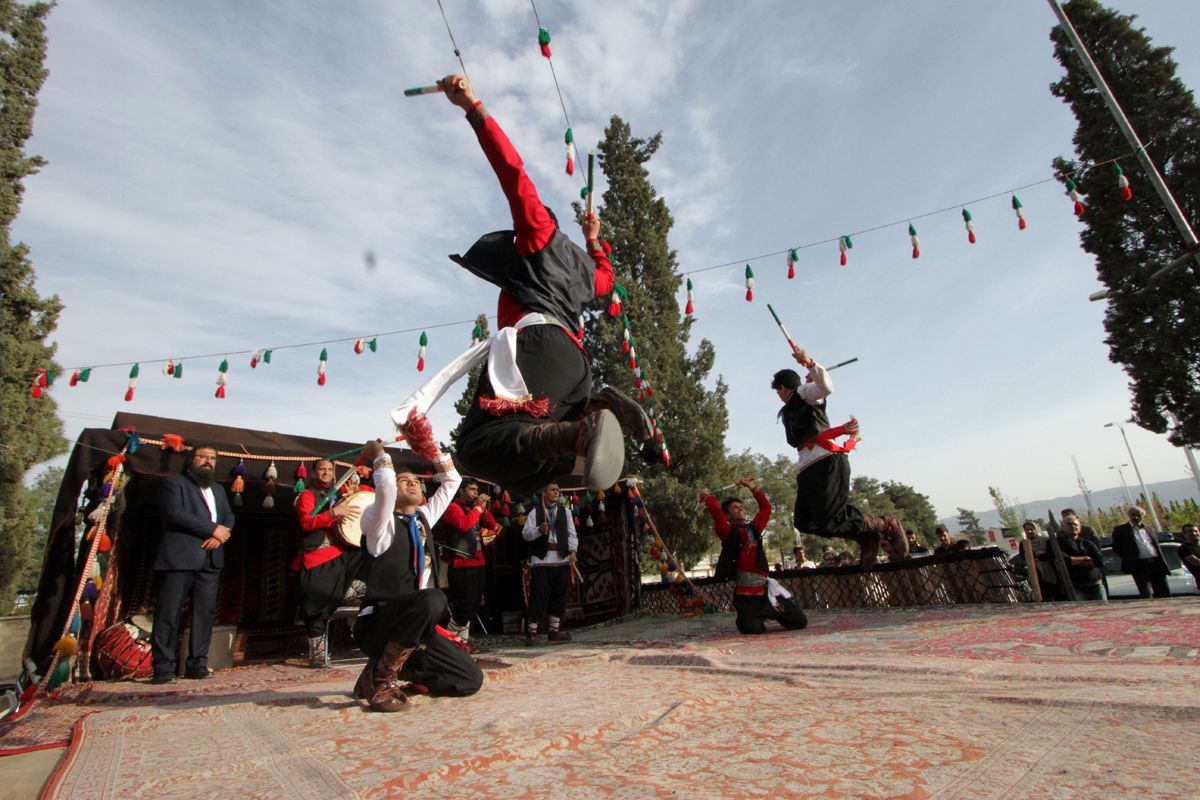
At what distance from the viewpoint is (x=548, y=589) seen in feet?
24.1

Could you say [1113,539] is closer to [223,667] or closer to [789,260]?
[789,260]

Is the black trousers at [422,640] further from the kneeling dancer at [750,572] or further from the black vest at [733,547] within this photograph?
the black vest at [733,547]

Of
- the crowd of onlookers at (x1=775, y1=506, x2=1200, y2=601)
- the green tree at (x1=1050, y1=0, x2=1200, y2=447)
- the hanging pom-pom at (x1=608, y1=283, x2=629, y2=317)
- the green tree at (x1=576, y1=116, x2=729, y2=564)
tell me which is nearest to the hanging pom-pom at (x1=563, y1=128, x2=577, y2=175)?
the hanging pom-pom at (x1=608, y1=283, x2=629, y2=317)

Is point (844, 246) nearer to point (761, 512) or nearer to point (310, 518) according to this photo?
point (761, 512)

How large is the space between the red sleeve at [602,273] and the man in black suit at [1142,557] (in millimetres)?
6642

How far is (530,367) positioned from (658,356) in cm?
1410

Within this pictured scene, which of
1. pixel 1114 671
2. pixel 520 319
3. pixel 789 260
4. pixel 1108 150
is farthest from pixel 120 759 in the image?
pixel 1108 150

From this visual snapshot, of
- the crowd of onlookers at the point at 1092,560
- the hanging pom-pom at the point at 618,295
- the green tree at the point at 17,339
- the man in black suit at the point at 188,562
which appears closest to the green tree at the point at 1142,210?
the crowd of onlookers at the point at 1092,560

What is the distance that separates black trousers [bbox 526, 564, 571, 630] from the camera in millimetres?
7298

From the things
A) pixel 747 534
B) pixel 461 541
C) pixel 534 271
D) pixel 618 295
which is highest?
pixel 618 295

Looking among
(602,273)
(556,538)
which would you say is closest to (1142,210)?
(556,538)

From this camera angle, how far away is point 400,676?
137 inches

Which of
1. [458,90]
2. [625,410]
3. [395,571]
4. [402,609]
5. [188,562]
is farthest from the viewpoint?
[188,562]

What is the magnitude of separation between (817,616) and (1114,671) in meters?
4.79
